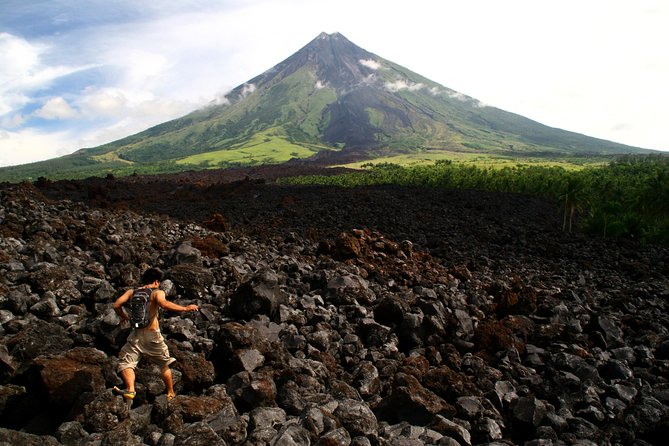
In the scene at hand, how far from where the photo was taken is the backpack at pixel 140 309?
6.38 m

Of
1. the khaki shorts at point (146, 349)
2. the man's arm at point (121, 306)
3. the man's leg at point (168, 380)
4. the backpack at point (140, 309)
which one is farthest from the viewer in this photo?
the man's arm at point (121, 306)

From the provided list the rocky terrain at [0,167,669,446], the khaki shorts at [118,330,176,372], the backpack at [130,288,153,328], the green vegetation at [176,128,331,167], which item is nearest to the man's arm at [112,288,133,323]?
the backpack at [130,288,153,328]

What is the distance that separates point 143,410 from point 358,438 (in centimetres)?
279

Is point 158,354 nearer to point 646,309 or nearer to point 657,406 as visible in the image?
point 657,406

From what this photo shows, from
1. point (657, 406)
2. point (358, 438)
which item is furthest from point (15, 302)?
point (657, 406)

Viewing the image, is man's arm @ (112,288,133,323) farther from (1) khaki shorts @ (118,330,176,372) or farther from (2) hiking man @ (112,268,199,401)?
(1) khaki shorts @ (118,330,176,372)

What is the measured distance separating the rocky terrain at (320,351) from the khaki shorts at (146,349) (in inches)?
7.4

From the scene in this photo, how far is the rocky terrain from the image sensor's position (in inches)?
222

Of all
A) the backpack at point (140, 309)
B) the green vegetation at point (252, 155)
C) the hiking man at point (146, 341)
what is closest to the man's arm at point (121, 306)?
the hiking man at point (146, 341)

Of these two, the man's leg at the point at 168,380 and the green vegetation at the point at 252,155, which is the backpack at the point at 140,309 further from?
the green vegetation at the point at 252,155

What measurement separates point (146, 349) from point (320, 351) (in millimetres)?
3161

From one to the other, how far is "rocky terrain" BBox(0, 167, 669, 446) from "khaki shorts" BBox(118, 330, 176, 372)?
189 mm

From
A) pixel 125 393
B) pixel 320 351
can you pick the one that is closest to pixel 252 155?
pixel 320 351

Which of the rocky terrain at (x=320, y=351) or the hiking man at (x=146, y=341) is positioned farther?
the hiking man at (x=146, y=341)
